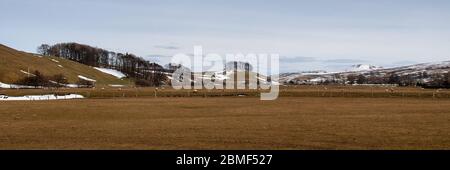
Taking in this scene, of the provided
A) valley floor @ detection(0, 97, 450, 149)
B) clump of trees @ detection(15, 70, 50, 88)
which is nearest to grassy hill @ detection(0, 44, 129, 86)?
clump of trees @ detection(15, 70, 50, 88)

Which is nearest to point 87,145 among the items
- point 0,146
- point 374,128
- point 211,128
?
point 0,146

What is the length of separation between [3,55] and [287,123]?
149 meters

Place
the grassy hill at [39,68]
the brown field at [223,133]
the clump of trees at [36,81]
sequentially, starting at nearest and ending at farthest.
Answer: the brown field at [223,133] → the clump of trees at [36,81] → the grassy hill at [39,68]

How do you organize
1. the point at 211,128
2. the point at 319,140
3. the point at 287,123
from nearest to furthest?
the point at 319,140 < the point at 211,128 < the point at 287,123

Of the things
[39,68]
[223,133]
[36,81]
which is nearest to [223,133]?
[223,133]

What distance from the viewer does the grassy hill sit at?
140500mm

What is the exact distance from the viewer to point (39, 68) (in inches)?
Result: 6373

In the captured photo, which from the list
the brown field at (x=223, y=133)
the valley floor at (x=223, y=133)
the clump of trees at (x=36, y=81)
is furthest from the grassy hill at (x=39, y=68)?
the valley floor at (x=223, y=133)

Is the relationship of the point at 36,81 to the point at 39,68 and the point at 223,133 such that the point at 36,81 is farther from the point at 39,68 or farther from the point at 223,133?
the point at 223,133

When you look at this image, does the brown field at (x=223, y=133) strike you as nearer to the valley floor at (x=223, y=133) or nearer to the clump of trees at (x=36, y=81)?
the valley floor at (x=223, y=133)

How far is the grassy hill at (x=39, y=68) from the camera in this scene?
140 metres
